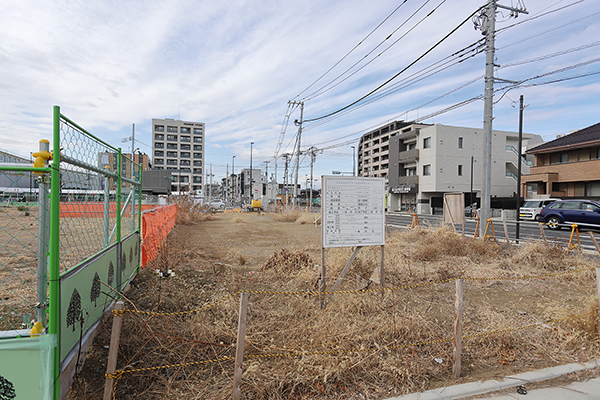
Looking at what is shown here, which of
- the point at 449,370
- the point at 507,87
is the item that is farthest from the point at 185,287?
the point at 507,87

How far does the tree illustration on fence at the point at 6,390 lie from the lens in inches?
92.8

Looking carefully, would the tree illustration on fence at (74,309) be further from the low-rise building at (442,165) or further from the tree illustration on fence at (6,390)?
the low-rise building at (442,165)

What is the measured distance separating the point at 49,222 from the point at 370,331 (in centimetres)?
346

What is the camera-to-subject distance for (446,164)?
1799 inches

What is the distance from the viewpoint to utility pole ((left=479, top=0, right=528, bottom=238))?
11.7 metres

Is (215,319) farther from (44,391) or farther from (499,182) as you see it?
(499,182)

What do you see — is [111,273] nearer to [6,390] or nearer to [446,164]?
[6,390]

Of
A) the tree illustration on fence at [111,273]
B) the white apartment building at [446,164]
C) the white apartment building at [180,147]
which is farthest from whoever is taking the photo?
the white apartment building at [180,147]

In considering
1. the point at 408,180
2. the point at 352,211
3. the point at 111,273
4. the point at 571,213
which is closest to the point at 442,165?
the point at 408,180

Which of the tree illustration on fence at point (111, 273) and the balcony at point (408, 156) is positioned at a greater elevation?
the balcony at point (408, 156)

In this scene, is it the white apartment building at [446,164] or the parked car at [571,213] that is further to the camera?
the white apartment building at [446,164]

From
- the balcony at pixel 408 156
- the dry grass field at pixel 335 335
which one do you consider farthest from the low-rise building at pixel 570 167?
the dry grass field at pixel 335 335

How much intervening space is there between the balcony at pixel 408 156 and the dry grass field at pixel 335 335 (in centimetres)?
4325

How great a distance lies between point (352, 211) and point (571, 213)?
1949 centimetres
